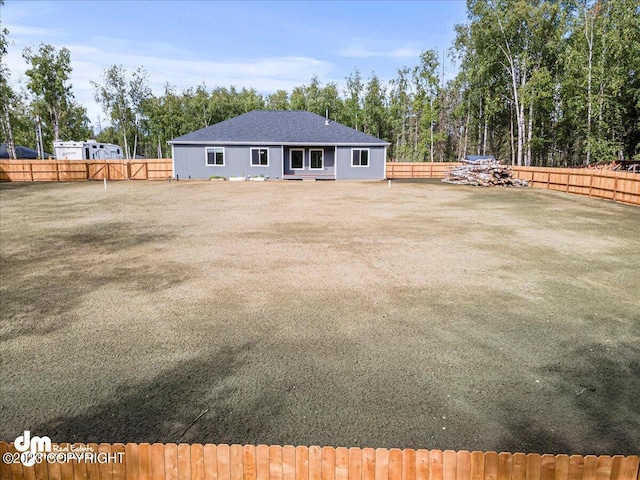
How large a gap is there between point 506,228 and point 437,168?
28836 millimetres

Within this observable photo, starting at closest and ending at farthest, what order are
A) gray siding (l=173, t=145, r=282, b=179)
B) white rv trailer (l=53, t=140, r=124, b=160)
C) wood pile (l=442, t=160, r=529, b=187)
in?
wood pile (l=442, t=160, r=529, b=187), gray siding (l=173, t=145, r=282, b=179), white rv trailer (l=53, t=140, r=124, b=160)

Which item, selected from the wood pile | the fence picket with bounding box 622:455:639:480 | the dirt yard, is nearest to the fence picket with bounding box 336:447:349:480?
the dirt yard

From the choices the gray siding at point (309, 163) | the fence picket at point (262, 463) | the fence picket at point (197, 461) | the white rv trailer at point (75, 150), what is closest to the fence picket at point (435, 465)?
the fence picket at point (262, 463)

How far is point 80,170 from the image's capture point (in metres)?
37.6

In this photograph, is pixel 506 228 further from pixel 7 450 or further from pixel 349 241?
pixel 7 450

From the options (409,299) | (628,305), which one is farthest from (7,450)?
(628,305)

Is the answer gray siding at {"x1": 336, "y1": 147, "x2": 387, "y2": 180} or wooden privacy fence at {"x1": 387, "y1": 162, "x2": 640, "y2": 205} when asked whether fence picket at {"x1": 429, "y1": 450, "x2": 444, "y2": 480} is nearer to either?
wooden privacy fence at {"x1": 387, "y1": 162, "x2": 640, "y2": 205}

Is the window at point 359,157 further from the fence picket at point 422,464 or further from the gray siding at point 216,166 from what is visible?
the fence picket at point 422,464

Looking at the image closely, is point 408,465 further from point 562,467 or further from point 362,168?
point 362,168

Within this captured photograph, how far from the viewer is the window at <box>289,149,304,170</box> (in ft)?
130

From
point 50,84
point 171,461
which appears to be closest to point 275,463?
point 171,461

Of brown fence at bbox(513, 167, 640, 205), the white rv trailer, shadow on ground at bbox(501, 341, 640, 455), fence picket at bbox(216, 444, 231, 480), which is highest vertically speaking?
the white rv trailer

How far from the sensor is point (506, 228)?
15750 mm

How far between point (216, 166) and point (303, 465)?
37.1 meters
